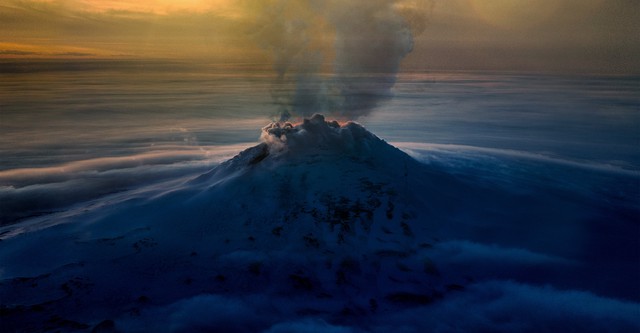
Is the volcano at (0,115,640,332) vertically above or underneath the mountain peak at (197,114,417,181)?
underneath

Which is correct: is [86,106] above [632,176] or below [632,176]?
above

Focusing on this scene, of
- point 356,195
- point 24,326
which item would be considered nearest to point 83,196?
point 24,326

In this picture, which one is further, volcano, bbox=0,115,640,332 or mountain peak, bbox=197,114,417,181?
mountain peak, bbox=197,114,417,181

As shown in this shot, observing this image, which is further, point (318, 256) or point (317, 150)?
point (317, 150)

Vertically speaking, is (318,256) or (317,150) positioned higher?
(317,150)

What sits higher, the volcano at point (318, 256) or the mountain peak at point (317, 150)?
the mountain peak at point (317, 150)

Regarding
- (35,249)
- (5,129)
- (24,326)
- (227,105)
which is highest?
(227,105)

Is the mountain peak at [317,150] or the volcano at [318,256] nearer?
the volcano at [318,256]

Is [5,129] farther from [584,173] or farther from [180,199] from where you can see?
[584,173]
